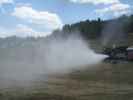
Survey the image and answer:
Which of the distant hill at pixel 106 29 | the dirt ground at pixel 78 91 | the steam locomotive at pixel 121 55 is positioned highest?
the distant hill at pixel 106 29

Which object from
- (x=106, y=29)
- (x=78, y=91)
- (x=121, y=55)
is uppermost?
(x=106, y=29)

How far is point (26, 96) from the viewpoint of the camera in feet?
55.9

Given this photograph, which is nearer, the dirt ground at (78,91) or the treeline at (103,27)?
the dirt ground at (78,91)

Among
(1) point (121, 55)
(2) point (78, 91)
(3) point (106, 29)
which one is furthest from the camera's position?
(3) point (106, 29)

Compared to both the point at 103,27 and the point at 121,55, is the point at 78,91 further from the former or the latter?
the point at 103,27

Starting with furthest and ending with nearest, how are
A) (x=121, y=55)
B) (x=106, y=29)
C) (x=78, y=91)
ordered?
1. (x=106, y=29)
2. (x=121, y=55)
3. (x=78, y=91)

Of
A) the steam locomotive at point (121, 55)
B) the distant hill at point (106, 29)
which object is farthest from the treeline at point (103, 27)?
the steam locomotive at point (121, 55)

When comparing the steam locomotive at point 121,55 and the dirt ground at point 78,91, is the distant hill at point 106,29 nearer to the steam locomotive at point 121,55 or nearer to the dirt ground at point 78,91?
the steam locomotive at point 121,55

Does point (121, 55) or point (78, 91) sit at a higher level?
point (121, 55)

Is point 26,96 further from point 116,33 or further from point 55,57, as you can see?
point 116,33

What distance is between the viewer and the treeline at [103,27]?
96344mm

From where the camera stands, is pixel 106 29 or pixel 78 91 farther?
pixel 106 29

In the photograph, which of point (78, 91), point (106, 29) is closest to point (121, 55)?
point (78, 91)

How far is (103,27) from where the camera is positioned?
110938 millimetres
